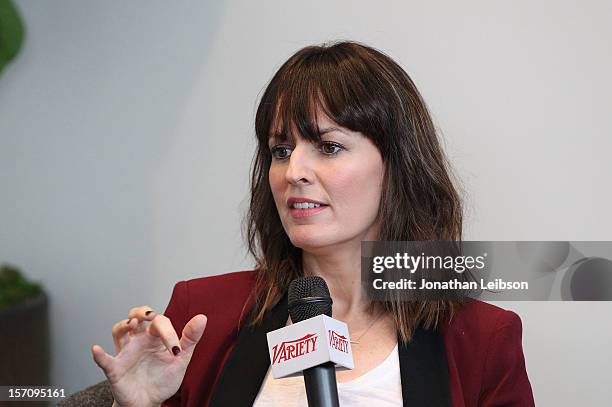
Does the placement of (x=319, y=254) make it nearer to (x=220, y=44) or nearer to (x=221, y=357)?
(x=221, y=357)

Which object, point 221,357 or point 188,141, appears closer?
point 221,357

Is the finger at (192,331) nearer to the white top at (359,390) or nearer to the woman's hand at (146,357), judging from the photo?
the woman's hand at (146,357)

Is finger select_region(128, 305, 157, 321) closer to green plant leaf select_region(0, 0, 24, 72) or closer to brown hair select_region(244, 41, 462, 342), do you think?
brown hair select_region(244, 41, 462, 342)

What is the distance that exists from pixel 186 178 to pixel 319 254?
25.9 inches

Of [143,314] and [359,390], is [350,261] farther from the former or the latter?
[143,314]

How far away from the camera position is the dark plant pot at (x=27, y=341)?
2.17m

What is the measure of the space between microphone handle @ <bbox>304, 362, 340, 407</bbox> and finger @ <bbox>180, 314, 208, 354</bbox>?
26cm

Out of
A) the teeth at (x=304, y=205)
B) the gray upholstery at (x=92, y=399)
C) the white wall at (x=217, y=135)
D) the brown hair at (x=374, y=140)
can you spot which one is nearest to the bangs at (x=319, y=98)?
the brown hair at (x=374, y=140)

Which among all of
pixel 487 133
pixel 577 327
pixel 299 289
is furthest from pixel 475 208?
pixel 299 289

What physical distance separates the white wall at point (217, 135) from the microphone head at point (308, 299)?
0.80 metres

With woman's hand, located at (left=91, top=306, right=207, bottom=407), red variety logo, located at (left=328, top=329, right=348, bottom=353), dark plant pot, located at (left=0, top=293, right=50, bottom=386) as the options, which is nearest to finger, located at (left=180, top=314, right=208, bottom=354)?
woman's hand, located at (left=91, top=306, right=207, bottom=407)

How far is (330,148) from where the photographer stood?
1.43m

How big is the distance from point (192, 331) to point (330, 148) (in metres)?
0.39

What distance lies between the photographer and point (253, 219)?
1.64m
